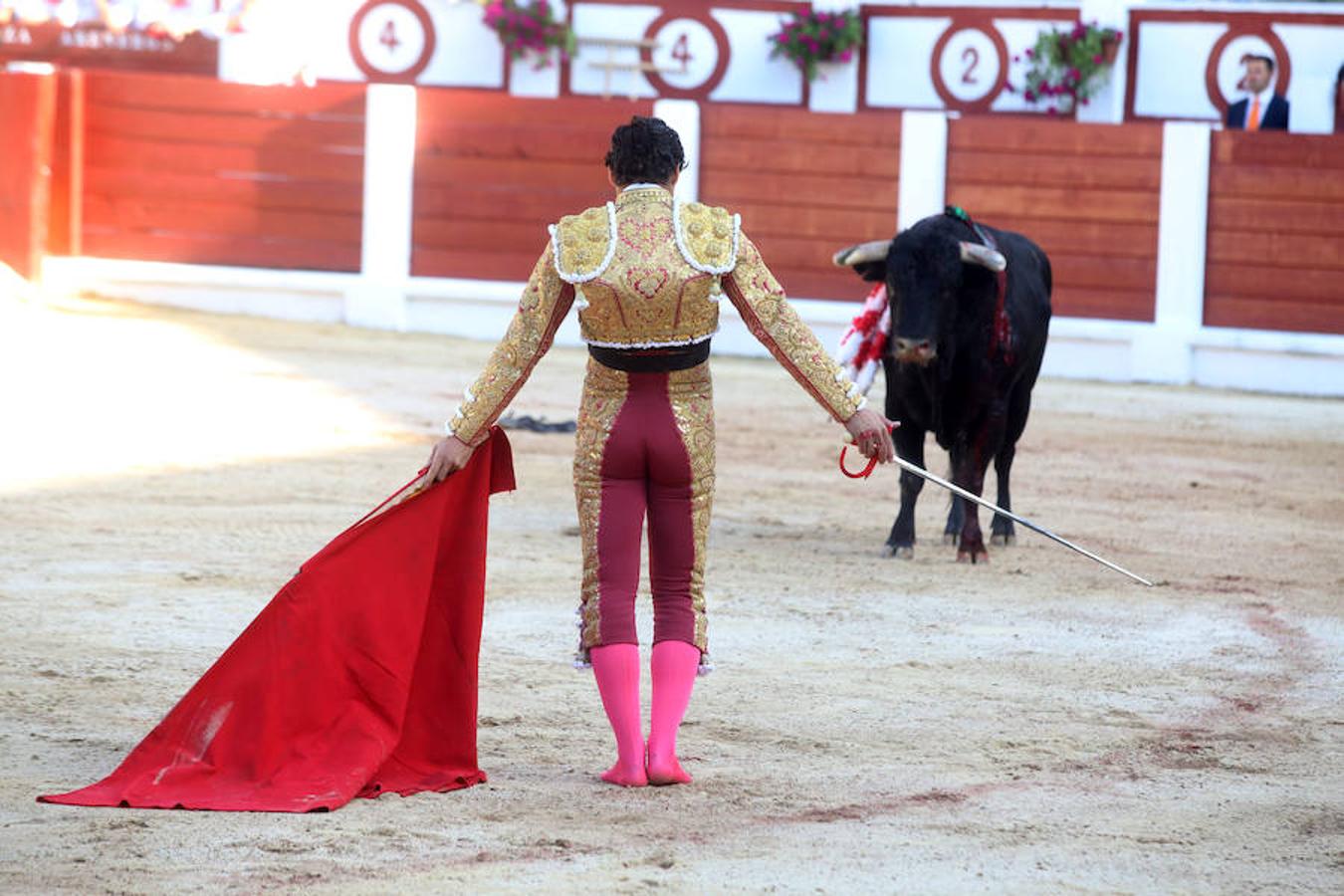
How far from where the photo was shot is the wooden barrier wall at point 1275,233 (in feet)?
34.8

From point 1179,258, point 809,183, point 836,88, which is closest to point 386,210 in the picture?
point 809,183

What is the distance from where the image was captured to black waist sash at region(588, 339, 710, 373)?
3.19 metres

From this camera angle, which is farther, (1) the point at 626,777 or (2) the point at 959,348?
(2) the point at 959,348

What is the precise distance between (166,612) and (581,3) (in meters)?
9.74

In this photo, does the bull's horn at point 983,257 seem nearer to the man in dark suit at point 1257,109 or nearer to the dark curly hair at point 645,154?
the dark curly hair at point 645,154

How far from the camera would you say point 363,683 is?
323 centimetres

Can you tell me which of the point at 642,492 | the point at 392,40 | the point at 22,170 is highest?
the point at 392,40

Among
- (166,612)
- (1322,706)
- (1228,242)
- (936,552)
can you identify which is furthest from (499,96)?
(1322,706)

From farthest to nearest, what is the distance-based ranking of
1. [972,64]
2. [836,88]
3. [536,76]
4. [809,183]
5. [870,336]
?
[536,76] < [836,88] < [972,64] < [809,183] < [870,336]

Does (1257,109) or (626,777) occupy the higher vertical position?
(1257,109)

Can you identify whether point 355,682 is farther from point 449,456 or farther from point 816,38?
point 816,38

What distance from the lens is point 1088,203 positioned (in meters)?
10.9

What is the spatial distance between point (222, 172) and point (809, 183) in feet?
10.6

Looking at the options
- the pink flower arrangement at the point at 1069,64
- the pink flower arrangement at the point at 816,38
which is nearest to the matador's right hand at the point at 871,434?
the pink flower arrangement at the point at 1069,64
